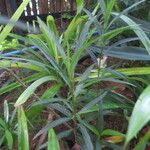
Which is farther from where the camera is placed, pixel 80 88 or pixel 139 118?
pixel 80 88

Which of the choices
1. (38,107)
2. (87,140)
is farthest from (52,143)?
(38,107)

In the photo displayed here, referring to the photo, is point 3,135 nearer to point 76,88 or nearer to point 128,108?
point 76,88

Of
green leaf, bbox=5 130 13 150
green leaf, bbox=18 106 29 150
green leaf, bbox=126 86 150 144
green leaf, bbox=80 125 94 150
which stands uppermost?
green leaf, bbox=126 86 150 144

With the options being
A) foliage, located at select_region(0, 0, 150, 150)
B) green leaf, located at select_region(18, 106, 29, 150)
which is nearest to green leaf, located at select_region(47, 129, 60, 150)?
foliage, located at select_region(0, 0, 150, 150)

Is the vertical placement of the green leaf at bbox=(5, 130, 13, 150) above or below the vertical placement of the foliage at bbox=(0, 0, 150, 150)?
below

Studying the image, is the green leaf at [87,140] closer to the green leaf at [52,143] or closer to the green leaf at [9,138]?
the green leaf at [52,143]

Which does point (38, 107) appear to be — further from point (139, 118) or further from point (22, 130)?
point (139, 118)

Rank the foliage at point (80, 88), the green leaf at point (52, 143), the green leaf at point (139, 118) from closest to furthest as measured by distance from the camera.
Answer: the green leaf at point (139, 118) < the green leaf at point (52, 143) < the foliage at point (80, 88)

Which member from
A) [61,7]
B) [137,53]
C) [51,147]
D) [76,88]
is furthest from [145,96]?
[61,7]

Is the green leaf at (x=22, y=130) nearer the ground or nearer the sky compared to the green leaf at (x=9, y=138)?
nearer the sky

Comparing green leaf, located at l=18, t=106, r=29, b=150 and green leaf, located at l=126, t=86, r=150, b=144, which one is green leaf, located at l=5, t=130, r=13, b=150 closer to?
green leaf, located at l=18, t=106, r=29, b=150

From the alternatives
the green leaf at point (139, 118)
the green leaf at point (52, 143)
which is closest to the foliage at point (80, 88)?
the green leaf at point (52, 143)

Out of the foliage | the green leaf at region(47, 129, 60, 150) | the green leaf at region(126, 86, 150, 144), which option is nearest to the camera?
the green leaf at region(126, 86, 150, 144)
